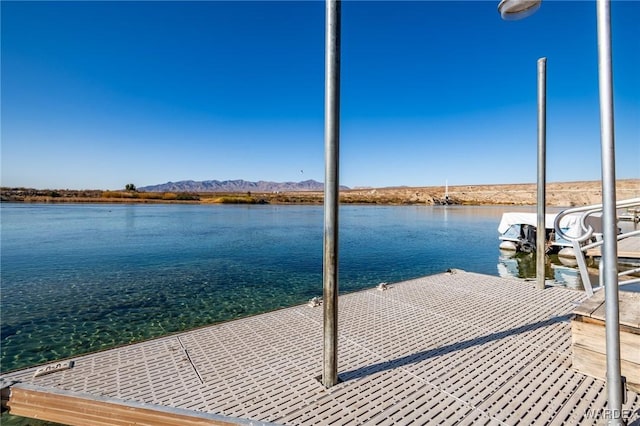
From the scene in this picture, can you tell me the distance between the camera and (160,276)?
31.7 feet

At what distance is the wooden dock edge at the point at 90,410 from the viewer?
246cm

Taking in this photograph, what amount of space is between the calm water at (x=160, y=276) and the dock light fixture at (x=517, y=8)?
20.3 ft

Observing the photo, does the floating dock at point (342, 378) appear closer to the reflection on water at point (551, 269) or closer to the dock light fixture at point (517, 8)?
the dock light fixture at point (517, 8)

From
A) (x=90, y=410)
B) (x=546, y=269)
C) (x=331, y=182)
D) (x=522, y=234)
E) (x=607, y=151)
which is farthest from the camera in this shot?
(x=522, y=234)

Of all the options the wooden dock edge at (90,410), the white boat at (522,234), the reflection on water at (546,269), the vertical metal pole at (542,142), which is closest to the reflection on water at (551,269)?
the reflection on water at (546,269)

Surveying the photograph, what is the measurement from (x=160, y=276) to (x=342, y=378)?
8.36m

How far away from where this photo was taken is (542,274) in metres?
6.06

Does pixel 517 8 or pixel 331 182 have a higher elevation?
pixel 517 8

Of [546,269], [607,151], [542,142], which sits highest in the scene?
[542,142]

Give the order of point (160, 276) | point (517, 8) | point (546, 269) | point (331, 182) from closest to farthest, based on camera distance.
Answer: point (517, 8)
point (331, 182)
point (160, 276)
point (546, 269)

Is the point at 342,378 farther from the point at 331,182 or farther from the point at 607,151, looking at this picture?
the point at 607,151

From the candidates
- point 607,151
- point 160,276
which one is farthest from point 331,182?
point 160,276

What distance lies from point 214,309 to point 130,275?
4.68 metres

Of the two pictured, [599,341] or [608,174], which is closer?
[608,174]
